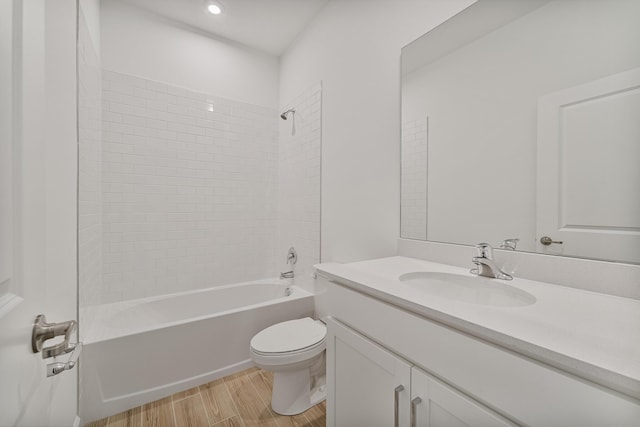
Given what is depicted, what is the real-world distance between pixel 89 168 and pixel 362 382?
199 cm

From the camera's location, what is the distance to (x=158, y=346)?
161 cm

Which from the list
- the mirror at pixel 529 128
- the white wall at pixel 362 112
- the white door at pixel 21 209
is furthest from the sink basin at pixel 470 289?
the white door at pixel 21 209

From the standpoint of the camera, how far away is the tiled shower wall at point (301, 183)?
2.22 meters

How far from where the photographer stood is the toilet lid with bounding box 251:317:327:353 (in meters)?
1.46

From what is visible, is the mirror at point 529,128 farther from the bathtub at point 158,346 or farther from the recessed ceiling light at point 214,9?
the recessed ceiling light at point 214,9

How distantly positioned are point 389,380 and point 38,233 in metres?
0.99

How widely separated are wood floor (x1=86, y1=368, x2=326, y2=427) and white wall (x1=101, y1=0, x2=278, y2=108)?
7.90ft

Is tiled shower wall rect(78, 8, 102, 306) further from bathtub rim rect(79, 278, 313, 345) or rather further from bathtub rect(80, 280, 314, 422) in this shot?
bathtub rect(80, 280, 314, 422)

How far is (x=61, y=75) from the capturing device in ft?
3.62

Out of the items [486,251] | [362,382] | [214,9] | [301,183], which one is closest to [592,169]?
[486,251]

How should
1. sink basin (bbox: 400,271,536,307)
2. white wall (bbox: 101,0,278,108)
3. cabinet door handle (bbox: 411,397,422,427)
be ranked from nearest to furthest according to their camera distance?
cabinet door handle (bbox: 411,397,422,427), sink basin (bbox: 400,271,536,307), white wall (bbox: 101,0,278,108)

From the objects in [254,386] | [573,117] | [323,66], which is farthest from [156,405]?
[323,66]

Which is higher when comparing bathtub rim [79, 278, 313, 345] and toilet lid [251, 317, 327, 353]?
bathtub rim [79, 278, 313, 345]

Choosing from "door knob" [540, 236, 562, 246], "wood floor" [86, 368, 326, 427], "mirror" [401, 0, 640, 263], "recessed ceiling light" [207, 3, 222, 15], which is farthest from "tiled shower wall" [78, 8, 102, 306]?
"door knob" [540, 236, 562, 246]
